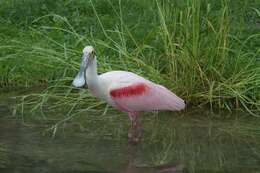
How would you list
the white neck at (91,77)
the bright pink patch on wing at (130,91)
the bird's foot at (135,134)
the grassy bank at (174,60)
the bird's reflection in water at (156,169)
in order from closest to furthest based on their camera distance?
the bird's reflection in water at (156,169) → the bird's foot at (135,134) → the white neck at (91,77) → the bright pink patch on wing at (130,91) → the grassy bank at (174,60)

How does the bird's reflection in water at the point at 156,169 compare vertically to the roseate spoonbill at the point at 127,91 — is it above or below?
below

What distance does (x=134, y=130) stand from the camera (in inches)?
306

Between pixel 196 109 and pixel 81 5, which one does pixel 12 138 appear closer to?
pixel 196 109

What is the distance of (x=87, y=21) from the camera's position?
476 inches

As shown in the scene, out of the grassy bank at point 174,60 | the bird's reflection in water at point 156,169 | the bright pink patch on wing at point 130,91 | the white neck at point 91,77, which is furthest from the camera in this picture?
the grassy bank at point 174,60

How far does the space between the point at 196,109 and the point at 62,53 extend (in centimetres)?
175

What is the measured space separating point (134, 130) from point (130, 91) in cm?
39

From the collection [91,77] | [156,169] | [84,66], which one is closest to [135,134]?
[91,77]

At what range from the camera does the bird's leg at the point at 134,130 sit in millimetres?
7590

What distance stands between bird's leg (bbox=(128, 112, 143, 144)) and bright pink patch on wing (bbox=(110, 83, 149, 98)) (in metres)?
0.24

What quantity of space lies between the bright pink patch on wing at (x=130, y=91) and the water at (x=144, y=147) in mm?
395

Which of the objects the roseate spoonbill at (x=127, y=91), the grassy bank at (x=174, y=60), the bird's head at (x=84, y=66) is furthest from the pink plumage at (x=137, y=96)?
the grassy bank at (x=174, y=60)

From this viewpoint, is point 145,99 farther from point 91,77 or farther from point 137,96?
point 91,77

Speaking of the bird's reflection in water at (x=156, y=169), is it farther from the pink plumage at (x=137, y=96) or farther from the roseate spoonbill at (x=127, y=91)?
the pink plumage at (x=137, y=96)
